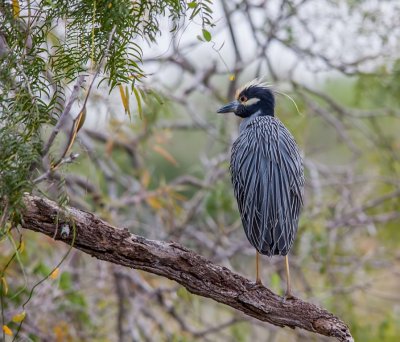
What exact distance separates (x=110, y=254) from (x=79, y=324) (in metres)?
2.60

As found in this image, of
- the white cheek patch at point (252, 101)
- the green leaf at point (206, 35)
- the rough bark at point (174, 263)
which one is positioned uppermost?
the white cheek patch at point (252, 101)

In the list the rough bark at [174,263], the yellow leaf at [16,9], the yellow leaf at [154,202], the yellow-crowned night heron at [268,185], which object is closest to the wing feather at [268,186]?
the yellow-crowned night heron at [268,185]

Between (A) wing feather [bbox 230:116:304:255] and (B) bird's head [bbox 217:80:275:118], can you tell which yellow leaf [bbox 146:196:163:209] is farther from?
(A) wing feather [bbox 230:116:304:255]

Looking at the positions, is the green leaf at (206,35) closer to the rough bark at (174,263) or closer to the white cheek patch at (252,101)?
the rough bark at (174,263)

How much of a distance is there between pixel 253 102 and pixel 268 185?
0.96 m

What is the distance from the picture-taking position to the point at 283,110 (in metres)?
5.79

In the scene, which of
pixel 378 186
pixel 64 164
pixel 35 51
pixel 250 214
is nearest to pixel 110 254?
pixel 64 164

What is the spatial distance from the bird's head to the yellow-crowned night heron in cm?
28

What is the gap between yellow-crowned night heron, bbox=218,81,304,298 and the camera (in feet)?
11.7

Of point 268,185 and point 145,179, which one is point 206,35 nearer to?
point 268,185

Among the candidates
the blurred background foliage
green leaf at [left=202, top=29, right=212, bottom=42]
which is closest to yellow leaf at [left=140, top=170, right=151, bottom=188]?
the blurred background foliage

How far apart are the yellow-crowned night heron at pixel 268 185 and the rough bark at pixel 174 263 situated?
38 cm

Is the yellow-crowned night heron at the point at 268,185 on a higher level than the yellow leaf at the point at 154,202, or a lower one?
lower

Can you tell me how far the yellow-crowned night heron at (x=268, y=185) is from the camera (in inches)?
141
